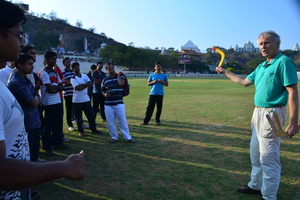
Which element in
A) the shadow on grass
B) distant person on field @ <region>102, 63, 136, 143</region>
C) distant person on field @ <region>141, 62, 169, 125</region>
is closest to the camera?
the shadow on grass

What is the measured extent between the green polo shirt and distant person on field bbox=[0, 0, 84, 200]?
2.54 m

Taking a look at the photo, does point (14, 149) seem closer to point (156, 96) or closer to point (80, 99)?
point (80, 99)

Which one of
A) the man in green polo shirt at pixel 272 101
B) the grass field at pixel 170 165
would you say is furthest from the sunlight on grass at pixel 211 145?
the man in green polo shirt at pixel 272 101

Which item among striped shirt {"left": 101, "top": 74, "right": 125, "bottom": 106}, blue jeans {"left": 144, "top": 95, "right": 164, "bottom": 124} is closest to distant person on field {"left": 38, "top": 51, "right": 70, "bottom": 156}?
striped shirt {"left": 101, "top": 74, "right": 125, "bottom": 106}

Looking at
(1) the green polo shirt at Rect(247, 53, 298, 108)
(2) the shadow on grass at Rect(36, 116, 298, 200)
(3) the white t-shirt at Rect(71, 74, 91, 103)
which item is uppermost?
(1) the green polo shirt at Rect(247, 53, 298, 108)

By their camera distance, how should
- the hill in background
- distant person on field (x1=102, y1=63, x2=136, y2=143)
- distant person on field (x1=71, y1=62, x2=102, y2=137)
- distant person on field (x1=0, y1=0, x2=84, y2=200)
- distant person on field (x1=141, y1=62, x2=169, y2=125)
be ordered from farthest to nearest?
the hill in background
distant person on field (x1=141, y1=62, x2=169, y2=125)
distant person on field (x1=71, y1=62, x2=102, y2=137)
distant person on field (x1=102, y1=63, x2=136, y2=143)
distant person on field (x1=0, y1=0, x2=84, y2=200)

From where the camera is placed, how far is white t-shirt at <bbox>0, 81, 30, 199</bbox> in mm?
1236

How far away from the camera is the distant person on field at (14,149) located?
45.0 inches

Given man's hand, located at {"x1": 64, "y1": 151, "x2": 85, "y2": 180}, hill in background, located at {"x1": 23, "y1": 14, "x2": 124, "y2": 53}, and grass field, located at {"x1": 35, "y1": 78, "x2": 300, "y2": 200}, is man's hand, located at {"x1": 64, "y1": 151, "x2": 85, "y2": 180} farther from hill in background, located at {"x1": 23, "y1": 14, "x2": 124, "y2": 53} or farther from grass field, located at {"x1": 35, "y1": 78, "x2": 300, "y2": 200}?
hill in background, located at {"x1": 23, "y1": 14, "x2": 124, "y2": 53}

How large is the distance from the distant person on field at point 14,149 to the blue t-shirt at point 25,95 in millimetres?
2150

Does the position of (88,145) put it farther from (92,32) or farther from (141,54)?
(92,32)

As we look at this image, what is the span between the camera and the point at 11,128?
133 centimetres

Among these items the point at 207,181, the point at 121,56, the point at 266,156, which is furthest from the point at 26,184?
the point at 121,56

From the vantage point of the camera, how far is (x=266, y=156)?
3.03 metres
